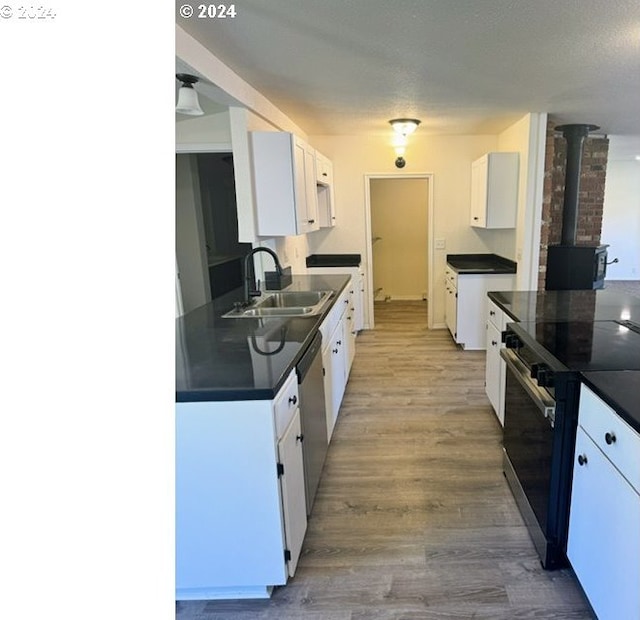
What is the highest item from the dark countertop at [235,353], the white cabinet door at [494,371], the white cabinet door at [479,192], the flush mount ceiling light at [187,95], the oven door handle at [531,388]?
the flush mount ceiling light at [187,95]

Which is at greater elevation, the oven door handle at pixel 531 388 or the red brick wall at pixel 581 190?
the red brick wall at pixel 581 190

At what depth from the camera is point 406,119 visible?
3975 millimetres

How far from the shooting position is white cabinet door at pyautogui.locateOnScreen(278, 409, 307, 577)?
156 cm

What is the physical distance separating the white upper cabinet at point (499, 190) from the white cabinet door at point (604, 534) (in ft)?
10.6

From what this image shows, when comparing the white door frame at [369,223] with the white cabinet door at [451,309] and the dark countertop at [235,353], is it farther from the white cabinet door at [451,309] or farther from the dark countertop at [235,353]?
the dark countertop at [235,353]

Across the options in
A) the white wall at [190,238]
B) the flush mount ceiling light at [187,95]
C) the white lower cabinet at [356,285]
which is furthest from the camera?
the white lower cabinet at [356,285]

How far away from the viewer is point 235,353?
5.90ft

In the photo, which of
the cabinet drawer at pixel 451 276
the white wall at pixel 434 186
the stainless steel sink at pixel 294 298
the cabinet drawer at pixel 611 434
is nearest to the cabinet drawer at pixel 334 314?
the stainless steel sink at pixel 294 298

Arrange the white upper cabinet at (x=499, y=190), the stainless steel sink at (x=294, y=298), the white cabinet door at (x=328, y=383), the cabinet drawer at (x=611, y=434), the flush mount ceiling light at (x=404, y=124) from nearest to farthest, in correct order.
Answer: the cabinet drawer at (x=611, y=434)
the white cabinet door at (x=328, y=383)
the stainless steel sink at (x=294, y=298)
the flush mount ceiling light at (x=404, y=124)
the white upper cabinet at (x=499, y=190)

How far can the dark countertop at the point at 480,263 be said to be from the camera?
437cm

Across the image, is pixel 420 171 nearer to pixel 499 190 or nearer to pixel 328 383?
pixel 499 190

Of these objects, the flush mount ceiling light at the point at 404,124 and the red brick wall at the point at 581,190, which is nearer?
the flush mount ceiling light at the point at 404,124
